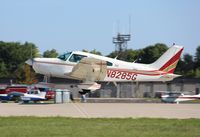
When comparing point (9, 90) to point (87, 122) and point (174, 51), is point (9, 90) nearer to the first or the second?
point (174, 51)

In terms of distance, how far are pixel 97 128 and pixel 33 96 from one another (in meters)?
20.2

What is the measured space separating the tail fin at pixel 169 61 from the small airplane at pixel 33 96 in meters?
9.09

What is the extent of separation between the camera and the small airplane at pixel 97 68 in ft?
110

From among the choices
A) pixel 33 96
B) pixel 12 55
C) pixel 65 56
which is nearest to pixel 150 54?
pixel 12 55

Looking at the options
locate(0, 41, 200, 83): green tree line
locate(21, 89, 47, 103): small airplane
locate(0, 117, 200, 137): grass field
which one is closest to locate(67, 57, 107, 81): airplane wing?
locate(21, 89, 47, 103): small airplane

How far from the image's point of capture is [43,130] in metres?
14.1

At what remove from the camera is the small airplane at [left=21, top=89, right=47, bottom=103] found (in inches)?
1340

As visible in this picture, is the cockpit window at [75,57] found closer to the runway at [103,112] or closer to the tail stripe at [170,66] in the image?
the tail stripe at [170,66]

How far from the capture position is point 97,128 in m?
14.8

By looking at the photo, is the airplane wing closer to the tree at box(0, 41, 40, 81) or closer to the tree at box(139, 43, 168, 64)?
the tree at box(0, 41, 40, 81)

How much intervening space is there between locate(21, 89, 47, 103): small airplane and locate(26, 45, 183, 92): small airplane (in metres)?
1.59

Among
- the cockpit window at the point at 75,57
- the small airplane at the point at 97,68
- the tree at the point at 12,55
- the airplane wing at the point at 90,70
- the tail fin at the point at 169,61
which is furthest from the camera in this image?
the tree at the point at 12,55

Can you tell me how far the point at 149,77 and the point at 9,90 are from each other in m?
12.5

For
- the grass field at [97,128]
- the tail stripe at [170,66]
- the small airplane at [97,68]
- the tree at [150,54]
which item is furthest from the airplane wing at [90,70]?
the tree at [150,54]
